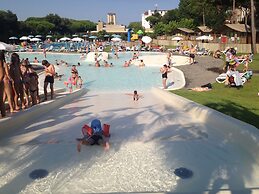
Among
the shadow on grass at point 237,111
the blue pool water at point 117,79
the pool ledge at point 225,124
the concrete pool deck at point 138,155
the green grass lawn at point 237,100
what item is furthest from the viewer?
the blue pool water at point 117,79

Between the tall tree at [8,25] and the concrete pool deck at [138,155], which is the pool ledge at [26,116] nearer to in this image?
the concrete pool deck at [138,155]

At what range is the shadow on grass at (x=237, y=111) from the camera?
23.6 feet

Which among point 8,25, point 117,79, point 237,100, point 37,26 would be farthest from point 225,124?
point 37,26

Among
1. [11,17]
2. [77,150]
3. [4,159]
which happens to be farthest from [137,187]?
[11,17]

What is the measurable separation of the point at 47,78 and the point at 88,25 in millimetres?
100906

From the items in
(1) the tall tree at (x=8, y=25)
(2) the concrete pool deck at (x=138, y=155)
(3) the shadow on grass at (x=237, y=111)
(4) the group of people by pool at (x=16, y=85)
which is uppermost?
(1) the tall tree at (x=8, y=25)

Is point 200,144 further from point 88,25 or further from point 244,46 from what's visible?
point 88,25

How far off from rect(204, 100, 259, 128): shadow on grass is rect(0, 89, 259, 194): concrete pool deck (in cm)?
67

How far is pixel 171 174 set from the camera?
462cm

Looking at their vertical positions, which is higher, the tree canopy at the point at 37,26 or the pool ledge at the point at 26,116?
the tree canopy at the point at 37,26

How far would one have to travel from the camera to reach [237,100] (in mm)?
10148

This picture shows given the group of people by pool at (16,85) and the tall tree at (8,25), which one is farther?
the tall tree at (8,25)

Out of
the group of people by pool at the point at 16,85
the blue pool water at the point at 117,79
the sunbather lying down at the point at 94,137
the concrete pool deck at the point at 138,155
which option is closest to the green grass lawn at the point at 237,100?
the concrete pool deck at the point at 138,155

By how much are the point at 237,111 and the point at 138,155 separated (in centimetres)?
379
